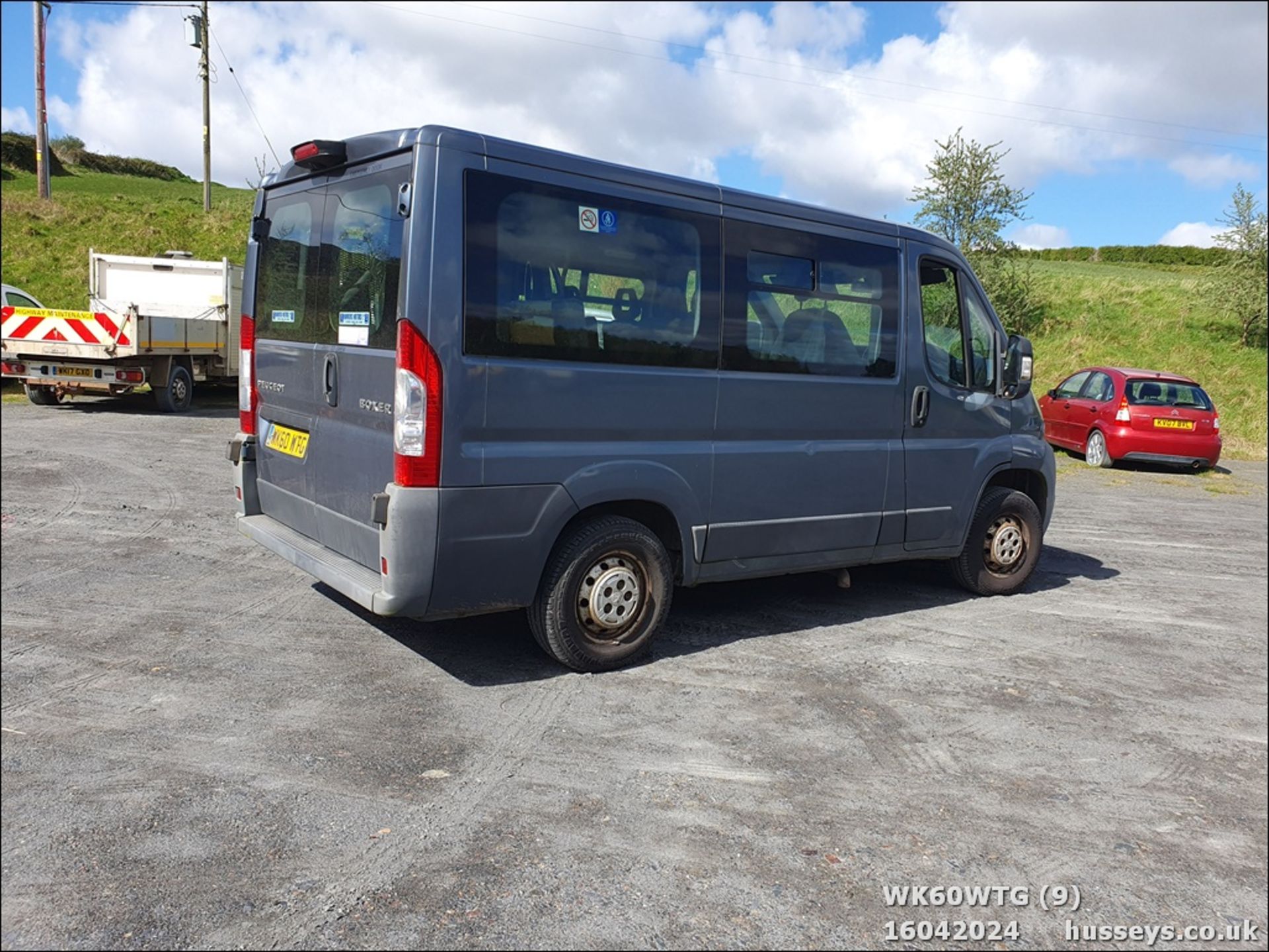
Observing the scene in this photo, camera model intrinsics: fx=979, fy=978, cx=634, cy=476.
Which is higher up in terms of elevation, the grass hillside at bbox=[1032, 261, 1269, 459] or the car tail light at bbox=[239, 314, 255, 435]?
the grass hillside at bbox=[1032, 261, 1269, 459]

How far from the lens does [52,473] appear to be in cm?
857

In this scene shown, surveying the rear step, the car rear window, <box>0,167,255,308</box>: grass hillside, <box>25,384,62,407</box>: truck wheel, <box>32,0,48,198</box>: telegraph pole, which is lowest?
the rear step

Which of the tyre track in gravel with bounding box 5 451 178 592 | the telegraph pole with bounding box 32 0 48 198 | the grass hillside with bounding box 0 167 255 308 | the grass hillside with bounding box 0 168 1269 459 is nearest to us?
the telegraph pole with bounding box 32 0 48 198

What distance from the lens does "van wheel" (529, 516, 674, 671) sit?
4789 mm

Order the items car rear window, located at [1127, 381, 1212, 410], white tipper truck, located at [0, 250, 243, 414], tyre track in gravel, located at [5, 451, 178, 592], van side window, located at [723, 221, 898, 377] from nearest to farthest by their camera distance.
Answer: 1. tyre track in gravel, located at [5, 451, 178, 592]
2. van side window, located at [723, 221, 898, 377]
3. white tipper truck, located at [0, 250, 243, 414]
4. car rear window, located at [1127, 381, 1212, 410]

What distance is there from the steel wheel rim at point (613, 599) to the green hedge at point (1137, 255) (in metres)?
45.6

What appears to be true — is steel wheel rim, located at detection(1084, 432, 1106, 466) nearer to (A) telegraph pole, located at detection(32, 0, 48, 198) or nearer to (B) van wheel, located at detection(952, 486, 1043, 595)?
(B) van wheel, located at detection(952, 486, 1043, 595)

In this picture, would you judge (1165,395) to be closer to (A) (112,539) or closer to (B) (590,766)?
(B) (590,766)

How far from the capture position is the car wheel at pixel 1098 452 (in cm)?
1605

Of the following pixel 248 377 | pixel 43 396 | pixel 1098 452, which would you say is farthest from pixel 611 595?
pixel 43 396

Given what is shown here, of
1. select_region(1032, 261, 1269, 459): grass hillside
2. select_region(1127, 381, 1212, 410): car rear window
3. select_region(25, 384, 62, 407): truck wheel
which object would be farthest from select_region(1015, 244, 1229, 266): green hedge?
select_region(25, 384, 62, 407): truck wheel

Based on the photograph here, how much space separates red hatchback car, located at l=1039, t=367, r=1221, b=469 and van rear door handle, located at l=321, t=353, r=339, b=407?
1305 cm

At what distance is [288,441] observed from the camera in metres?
5.15

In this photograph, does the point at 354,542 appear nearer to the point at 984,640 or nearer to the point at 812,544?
the point at 812,544
